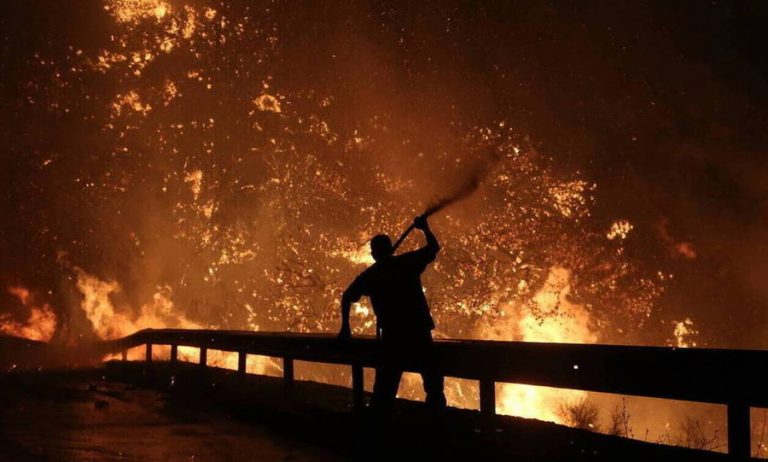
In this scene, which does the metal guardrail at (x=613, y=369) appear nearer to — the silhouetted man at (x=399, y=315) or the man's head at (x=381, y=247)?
the silhouetted man at (x=399, y=315)

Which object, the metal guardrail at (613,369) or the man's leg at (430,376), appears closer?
the metal guardrail at (613,369)

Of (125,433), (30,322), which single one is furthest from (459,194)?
(30,322)

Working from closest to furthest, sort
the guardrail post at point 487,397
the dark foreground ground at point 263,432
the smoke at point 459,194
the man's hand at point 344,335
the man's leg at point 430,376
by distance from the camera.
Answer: the dark foreground ground at point 263,432
the man's leg at point 430,376
the guardrail post at point 487,397
the man's hand at point 344,335
the smoke at point 459,194

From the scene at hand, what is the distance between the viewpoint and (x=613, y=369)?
6348mm

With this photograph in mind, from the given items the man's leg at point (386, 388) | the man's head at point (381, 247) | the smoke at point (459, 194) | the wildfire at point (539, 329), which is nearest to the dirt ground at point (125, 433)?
the man's leg at point (386, 388)

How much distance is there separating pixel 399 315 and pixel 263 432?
2.35 meters

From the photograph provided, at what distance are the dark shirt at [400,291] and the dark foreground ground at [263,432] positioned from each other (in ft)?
2.60

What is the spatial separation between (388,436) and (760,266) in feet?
215

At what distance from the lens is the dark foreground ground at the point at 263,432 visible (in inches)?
271

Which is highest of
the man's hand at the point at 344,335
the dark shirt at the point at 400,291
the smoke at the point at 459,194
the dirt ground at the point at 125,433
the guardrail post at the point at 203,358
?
the smoke at the point at 459,194

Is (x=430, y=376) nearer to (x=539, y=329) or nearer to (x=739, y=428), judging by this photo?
(x=739, y=428)

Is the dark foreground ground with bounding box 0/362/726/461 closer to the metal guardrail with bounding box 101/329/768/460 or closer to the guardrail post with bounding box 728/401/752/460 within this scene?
the guardrail post with bounding box 728/401/752/460

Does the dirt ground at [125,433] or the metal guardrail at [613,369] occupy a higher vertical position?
the metal guardrail at [613,369]

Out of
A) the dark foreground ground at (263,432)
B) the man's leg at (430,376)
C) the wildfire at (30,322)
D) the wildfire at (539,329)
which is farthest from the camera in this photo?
the wildfire at (539,329)
